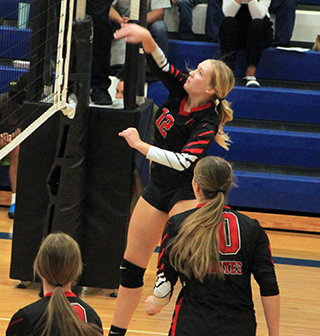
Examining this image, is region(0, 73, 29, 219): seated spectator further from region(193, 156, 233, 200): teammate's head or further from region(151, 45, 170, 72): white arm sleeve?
region(193, 156, 233, 200): teammate's head

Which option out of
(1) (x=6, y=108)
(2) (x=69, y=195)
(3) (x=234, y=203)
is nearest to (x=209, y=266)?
(2) (x=69, y=195)

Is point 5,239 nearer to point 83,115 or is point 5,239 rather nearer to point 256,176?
point 83,115

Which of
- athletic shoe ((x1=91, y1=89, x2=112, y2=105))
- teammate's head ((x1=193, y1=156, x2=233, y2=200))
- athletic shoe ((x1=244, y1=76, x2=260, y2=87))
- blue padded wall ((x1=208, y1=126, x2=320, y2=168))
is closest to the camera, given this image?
teammate's head ((x1=193, y1=156, x2=233, y2=200))

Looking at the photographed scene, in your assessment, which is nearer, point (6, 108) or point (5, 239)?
point (6, 108)

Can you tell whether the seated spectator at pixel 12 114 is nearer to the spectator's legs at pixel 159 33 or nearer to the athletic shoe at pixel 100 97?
the athletic shoe at pixel 100 97

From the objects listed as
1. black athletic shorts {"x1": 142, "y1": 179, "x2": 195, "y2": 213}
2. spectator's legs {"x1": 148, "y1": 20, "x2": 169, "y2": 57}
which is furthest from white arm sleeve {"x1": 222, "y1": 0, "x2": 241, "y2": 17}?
black athletic shorts {"x1": 142, "y1": 179, "x2": 195, "y2": 213}

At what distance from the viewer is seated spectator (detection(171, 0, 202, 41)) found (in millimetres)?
6285

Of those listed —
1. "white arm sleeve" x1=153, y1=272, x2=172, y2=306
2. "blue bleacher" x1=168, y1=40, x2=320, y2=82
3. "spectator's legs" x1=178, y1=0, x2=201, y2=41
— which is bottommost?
"white arm sleeve" x1=153, y1=272, x2=172, y2=306

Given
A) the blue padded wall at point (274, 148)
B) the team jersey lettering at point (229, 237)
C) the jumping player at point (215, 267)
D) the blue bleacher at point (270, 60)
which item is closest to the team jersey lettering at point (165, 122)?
the jumping player at point (215, 267)

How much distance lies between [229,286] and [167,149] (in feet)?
3.48

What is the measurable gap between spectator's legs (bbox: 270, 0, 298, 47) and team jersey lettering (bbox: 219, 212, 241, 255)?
4815 millimetres

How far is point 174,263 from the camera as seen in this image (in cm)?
183

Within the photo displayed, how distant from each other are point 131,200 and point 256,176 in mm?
2387

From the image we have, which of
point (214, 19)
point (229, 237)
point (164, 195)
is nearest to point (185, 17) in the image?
point (214, 19)
